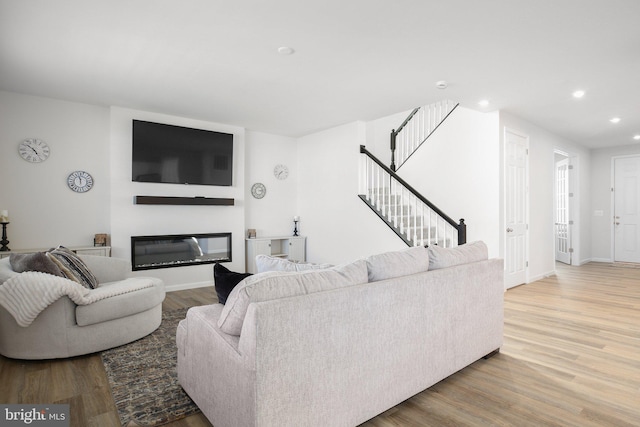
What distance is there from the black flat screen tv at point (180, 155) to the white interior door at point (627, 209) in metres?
8.08

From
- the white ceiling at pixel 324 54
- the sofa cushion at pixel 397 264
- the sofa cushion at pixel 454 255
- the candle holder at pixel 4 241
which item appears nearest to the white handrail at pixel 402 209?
the white ceiling at pixel 324 54

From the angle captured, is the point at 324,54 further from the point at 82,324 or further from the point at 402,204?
the point at 82,324

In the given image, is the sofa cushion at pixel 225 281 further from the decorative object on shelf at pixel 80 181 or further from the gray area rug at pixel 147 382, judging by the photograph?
the decorative object on shelf at pixel 80 181

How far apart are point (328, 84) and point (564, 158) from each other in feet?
21.8

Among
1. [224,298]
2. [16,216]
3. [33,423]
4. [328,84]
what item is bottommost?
[33,423]

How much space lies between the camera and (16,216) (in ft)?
14.1

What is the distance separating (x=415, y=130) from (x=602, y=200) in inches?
193

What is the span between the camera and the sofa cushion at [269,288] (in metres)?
1.55

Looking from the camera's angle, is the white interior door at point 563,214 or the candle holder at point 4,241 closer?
the candle holder at point 4,241

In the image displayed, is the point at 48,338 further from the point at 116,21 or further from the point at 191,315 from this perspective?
the point at 116,21

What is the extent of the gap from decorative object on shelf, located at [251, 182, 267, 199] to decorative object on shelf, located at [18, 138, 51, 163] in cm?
294

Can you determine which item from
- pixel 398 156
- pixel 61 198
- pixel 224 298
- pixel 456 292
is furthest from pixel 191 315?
pixel 398 156

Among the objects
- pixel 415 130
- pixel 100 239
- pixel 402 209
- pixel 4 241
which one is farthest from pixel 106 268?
pixel 415 130

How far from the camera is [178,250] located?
17.5ft
